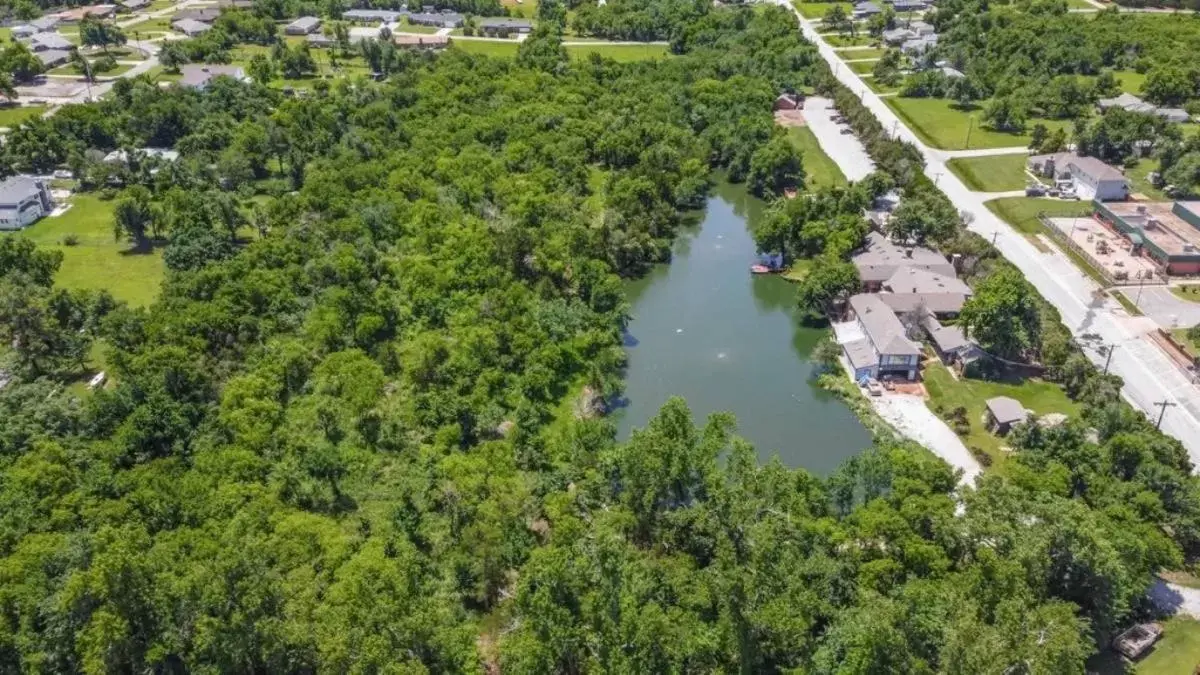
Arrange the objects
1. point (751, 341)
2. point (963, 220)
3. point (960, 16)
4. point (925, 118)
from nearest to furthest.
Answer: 1. point (751, 341)
2. point (963, 220)
3. point (925, 118)
4. point (960, 16)

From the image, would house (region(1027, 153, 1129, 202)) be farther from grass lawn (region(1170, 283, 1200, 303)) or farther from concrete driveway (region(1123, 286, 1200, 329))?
concrete driveway (region(1123, 286, 1200, 329))

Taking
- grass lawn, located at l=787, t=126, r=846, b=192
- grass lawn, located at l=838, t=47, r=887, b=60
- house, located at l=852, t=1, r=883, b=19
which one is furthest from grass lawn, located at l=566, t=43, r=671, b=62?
house, located at l=852, t=1, r=883, b=19

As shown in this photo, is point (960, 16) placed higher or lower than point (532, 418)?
higher

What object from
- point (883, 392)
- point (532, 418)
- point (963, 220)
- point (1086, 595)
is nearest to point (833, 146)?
point (963, 220)

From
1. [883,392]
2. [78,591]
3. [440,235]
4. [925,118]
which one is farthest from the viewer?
[925,118]

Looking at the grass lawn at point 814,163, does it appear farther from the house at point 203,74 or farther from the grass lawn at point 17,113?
the grass lawn at point 17,113

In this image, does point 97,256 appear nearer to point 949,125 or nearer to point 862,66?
point 949,125

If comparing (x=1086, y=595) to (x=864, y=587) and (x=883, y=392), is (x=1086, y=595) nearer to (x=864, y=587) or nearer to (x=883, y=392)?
(x=864, y=587)
